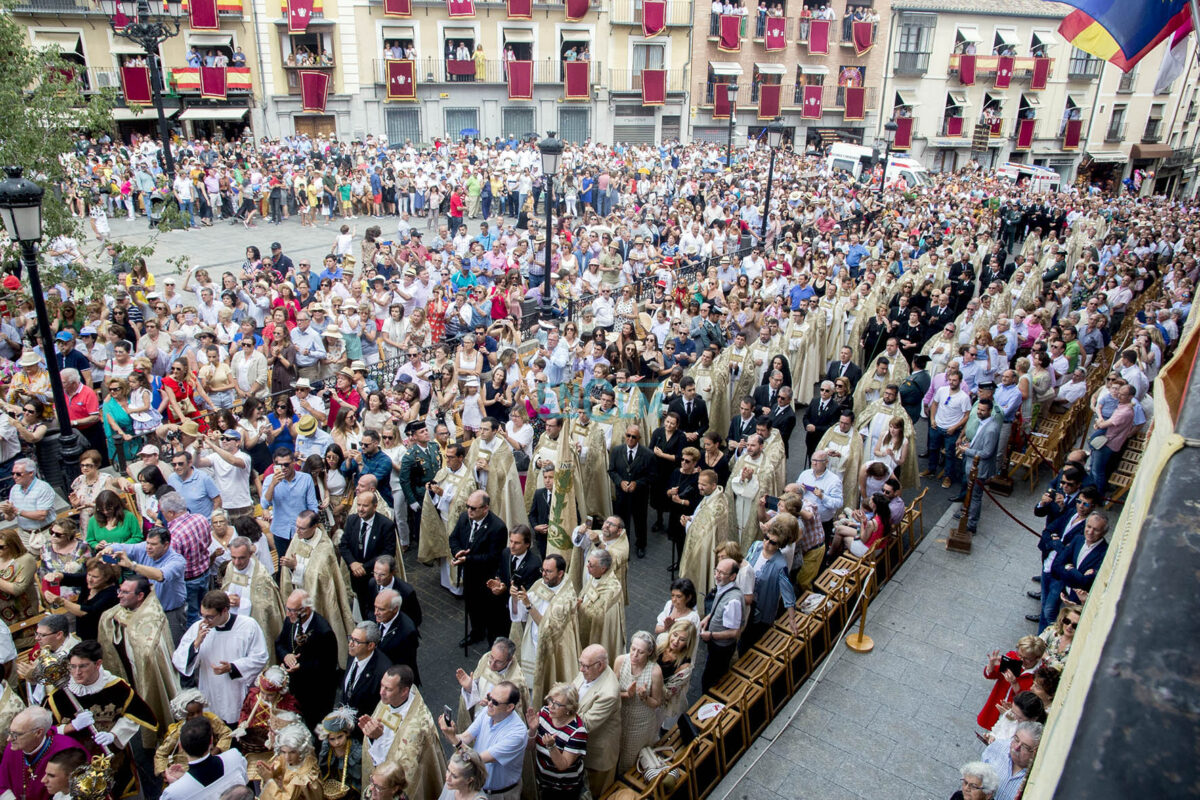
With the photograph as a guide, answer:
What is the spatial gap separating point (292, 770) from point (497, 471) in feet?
13.3

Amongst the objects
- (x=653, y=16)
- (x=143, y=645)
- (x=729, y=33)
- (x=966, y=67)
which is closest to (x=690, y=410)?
(x=143, y=645)

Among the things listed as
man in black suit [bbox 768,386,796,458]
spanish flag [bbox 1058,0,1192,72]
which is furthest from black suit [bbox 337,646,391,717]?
spanish flag [bbox 1058,0,1192,72]

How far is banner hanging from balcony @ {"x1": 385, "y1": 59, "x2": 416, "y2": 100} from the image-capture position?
38.5 metres

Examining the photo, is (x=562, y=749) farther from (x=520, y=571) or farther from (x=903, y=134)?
(x=903, y=134)

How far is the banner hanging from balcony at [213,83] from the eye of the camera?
35.2 m

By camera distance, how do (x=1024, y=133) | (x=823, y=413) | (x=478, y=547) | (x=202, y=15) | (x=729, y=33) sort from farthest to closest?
(x=1024, y=133) → (x=729, y=33) → (x=202, y=15) → (x=823, y=413) → (x=478, y=547)

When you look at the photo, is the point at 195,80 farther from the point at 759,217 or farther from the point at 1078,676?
the point at 1078,676

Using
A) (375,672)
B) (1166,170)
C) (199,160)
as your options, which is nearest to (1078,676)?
(375,672)

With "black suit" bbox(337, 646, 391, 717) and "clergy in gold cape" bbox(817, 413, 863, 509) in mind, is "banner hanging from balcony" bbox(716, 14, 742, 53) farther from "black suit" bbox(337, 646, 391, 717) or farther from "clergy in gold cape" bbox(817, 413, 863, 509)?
"black suit" bbox(337, 646, 391, 717)

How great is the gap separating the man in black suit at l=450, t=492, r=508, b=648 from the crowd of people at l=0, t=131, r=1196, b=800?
0.03 metres

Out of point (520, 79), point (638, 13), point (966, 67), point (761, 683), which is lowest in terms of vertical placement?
point (761, 683)

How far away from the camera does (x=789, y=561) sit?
8039 millimetres

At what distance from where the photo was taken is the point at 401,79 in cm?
3878

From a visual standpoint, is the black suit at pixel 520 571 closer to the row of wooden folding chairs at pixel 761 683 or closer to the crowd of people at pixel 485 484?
the crowd of people at pixel 485 484
